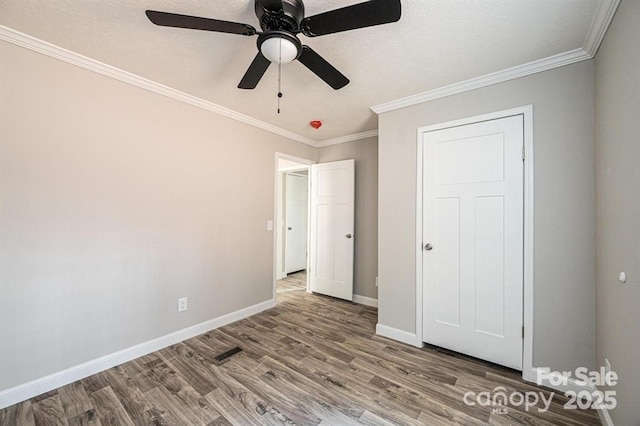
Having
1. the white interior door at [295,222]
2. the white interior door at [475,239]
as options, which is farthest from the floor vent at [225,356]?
the white interior door at [295,222]

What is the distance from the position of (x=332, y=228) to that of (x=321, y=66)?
2.61 meters

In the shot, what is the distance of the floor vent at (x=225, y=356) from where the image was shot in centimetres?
224

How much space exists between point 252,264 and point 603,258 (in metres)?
3.09

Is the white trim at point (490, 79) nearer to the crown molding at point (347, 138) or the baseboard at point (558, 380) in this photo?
the crown molding at point (347, 138)

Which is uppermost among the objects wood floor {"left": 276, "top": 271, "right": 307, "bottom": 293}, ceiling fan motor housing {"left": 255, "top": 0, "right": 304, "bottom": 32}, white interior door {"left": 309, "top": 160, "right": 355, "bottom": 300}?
ceiling fan motor housing {"left": 255, "top": 0, "right": 304, "bottom": 32}

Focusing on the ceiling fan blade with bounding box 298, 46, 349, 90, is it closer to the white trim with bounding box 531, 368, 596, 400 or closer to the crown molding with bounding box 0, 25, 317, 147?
the crown molding with bounding box 0, 25, 317, 147

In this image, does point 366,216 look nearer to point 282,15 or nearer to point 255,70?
point 255,70

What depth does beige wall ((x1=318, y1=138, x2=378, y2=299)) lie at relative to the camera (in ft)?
11.9

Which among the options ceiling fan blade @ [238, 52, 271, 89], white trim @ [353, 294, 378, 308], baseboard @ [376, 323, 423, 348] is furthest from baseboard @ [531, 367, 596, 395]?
ceiling fan blade @ [238, 52, 271, 89]

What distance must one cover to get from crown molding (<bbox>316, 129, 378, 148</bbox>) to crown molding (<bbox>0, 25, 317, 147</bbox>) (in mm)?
1091

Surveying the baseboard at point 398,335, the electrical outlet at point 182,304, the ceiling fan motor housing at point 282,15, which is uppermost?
the ceiling fan motor housing at point 282,15

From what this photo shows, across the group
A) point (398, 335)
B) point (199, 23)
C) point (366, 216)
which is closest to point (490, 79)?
point (366, 216)

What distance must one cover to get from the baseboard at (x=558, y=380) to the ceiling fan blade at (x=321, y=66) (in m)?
2.55

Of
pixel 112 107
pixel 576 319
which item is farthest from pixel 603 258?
pixel 112 107
